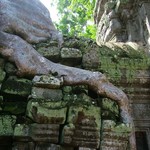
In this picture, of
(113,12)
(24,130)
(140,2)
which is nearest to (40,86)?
(24,130)

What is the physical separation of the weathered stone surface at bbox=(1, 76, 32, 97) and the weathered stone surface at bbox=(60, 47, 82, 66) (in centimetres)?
69

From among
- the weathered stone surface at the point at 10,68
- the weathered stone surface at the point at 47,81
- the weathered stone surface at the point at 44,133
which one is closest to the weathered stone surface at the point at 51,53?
the weathered stone surface at the point at 10,68

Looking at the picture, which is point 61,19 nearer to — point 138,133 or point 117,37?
point 117,37

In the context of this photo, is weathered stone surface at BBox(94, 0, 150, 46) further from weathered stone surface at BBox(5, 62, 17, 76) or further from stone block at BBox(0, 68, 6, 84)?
stone block at BBox(0, 68, 6, 84)

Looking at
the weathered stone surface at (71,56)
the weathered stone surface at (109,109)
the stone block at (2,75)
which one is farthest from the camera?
the weathered stone surface at (71,56)

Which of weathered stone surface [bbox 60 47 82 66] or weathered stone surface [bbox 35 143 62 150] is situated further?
weathered stone surface [bbox 60 47 82 66]

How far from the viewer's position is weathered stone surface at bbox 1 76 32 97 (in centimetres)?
310

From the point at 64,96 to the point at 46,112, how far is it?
37 cm

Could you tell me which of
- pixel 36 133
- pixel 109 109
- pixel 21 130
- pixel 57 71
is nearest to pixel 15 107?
pixel 21 130

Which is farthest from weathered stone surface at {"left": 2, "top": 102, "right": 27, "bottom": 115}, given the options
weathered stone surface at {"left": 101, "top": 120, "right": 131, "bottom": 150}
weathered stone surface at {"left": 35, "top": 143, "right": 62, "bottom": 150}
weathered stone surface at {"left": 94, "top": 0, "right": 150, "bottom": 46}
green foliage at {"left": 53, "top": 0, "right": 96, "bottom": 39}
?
green foliage at {"left": 53, "top": 0, "right": 96, "bottom": 39}

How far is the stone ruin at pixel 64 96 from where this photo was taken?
2.76 metres

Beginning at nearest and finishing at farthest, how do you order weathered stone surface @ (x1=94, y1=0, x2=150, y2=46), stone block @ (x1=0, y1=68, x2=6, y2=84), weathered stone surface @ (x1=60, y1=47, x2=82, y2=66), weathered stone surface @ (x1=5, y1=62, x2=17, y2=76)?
1. stone block @ (x1=0, y1=68, x2=6, y2=84)
2. weathered stone surface @ (x1=5, y1=62, x2=17, y2=76)
3. weathered stone surface @ (x1=60, y1=47, x2=82, y2=66)
4. weathered stone surface @ (x1=94, y1=0, x2=150, y2=46)

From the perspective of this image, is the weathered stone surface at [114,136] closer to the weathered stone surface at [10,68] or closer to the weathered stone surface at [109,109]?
the weathered stone surface at [109,109]

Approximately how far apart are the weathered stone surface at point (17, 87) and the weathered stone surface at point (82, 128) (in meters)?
0.56
